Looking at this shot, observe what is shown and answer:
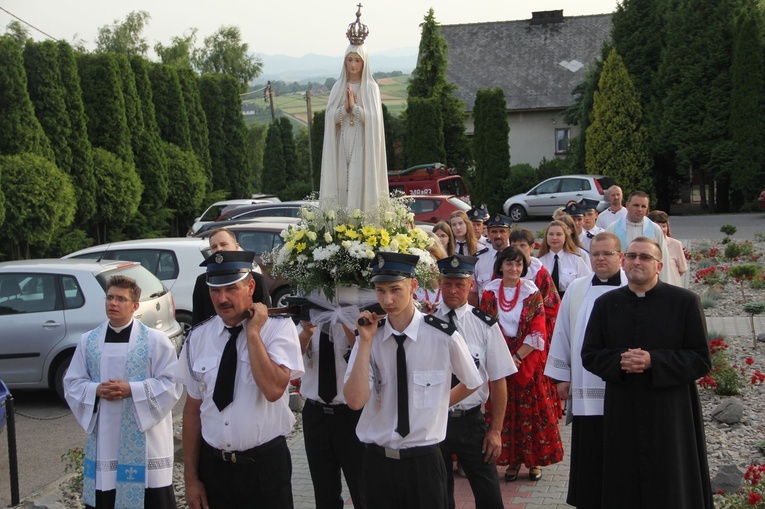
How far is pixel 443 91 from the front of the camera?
39.7 meters

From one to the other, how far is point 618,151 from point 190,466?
97.6 feet

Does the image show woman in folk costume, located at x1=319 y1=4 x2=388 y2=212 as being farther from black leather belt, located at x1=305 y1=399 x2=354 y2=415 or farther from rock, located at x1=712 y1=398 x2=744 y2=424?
rock, located at x1=712 y1=398 x2=744 y2=424

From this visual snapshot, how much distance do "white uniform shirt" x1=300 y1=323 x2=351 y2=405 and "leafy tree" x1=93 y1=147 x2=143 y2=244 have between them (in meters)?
19.2

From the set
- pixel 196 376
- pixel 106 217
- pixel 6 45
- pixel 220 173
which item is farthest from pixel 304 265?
pixel 220 173

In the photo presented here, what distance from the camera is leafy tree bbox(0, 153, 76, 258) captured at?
20094 millimetres

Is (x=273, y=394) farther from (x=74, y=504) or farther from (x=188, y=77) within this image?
(x=188, y=77)

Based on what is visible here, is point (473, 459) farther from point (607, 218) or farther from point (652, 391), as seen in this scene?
point (607, 218)

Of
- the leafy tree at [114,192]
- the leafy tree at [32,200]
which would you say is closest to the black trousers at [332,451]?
the leafy tree at [32,200]

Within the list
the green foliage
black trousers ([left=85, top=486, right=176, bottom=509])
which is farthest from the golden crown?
the green foliage

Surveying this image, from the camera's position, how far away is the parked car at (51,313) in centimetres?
1052

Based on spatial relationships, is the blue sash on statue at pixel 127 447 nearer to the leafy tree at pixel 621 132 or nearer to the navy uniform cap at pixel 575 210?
the navy uniform cap at pixel 575 210

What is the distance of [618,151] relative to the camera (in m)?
32.7

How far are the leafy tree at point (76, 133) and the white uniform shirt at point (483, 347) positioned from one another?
1892 centimetres

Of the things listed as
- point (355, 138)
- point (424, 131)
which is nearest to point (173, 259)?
point (355, 138)
